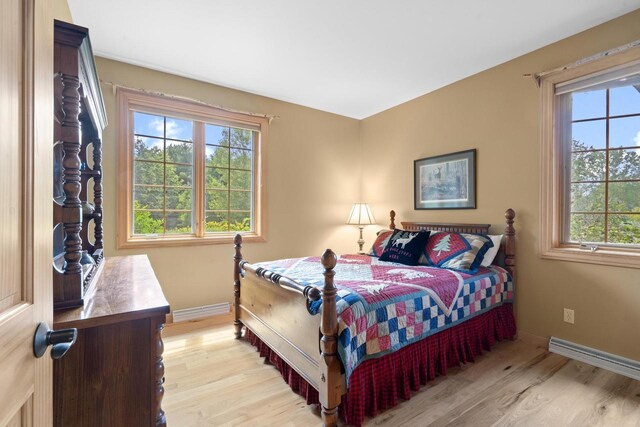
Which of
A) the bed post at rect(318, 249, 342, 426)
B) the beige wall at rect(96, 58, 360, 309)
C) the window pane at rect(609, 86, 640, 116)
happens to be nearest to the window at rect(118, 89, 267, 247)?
the beige wall at rect(96, 58, 360, 309)

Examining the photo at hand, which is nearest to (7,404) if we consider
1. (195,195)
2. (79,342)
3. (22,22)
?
(79,342)

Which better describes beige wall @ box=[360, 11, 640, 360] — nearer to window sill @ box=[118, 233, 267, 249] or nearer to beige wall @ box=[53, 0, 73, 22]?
window sill @ box=[118, 233, 267, 249]

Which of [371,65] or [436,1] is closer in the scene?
[436,1]

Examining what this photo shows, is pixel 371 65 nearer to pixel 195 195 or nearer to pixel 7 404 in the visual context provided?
pixel 195 195

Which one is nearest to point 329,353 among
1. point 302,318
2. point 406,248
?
point 302,318

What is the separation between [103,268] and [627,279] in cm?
360

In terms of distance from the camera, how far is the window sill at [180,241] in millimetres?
2926

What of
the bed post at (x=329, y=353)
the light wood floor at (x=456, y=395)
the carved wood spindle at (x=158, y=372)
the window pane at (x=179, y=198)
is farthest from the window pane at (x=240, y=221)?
the carved wood spindle at (x=158, y=372)

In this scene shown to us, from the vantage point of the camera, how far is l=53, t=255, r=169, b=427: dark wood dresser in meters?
0.96

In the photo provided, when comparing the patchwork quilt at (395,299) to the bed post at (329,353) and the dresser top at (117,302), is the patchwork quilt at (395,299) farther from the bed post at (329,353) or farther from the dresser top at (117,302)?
the dresser top at (117,302)

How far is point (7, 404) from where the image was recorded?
1.69 feet

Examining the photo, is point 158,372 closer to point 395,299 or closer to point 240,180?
point 395,299

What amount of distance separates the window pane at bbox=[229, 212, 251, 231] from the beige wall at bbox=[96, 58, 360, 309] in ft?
0.81

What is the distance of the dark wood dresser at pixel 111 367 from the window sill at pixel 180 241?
203 centimetres
